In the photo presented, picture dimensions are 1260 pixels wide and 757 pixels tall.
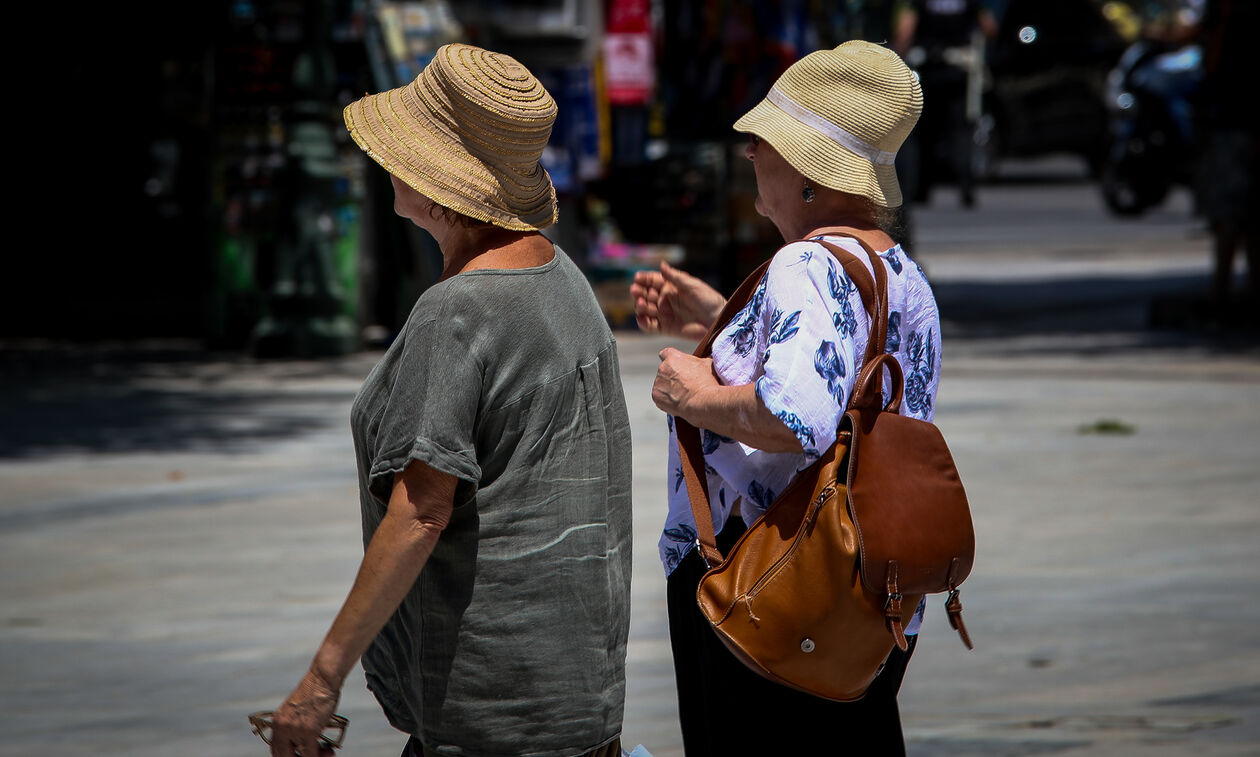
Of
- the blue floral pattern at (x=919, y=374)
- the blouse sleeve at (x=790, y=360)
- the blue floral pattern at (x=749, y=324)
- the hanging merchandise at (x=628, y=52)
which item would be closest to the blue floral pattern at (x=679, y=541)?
the blouse sleeve at (x=790, y=360)

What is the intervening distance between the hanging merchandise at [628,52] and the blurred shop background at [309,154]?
0.02 meters

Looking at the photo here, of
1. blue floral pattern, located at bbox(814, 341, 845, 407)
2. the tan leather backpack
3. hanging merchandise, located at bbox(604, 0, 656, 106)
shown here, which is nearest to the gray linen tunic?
the tan leather backpack

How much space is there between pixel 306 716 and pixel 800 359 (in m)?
0.97

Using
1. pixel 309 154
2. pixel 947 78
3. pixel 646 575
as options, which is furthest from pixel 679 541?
pixel 947 78

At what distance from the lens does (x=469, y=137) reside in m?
2.92

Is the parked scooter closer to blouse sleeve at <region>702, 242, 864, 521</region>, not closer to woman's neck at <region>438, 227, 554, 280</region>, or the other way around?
blouse sleeve at <region>702, 242, 864, 521</region>

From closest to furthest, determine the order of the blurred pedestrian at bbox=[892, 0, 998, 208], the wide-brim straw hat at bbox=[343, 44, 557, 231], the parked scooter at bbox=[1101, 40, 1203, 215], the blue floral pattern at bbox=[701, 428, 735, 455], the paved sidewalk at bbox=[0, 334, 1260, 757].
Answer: the wide-brim straw hat at bbox=[343, 44, 557, 231], the blue floral pattern at bbox=[701, 428, 735, 455], the paved sidewalk at bbox=[0, 334, 1260, 757], the blurred pedestrian at bbox=[892, 0, 998, 208], the parked scooter at bbox=[1101, 40, 1203, 215]

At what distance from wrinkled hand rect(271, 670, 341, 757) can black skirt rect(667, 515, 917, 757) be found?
2.50 ft

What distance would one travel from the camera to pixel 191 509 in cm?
852

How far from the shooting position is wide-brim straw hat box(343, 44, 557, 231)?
9.53 feet

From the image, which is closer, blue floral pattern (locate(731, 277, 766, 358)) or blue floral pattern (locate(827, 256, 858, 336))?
blue floral pattern (locate(827, 256, 858, 336))

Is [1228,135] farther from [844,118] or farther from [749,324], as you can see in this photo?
→ [749,324]

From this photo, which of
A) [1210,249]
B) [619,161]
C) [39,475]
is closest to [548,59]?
[619,161]

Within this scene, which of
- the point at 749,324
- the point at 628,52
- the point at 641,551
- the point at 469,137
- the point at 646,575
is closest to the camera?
the point at 469,137
